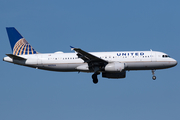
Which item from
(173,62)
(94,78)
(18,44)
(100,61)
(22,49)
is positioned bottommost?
(94,78)

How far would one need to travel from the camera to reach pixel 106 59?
1857 inches

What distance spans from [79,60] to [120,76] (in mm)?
6498

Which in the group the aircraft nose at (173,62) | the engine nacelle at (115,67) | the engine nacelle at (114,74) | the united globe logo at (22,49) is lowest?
the engine nacelle at (114,74)

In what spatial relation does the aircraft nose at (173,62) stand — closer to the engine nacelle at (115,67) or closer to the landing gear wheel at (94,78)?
the engine nacelle at (115,67)

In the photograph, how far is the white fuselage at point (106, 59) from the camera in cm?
4653

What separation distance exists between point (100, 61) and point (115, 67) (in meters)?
2.31

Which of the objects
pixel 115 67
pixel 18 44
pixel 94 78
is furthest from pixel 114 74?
pixel 18 44

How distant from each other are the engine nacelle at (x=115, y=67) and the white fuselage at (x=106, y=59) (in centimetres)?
117

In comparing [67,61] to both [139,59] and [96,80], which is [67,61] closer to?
[96,80]

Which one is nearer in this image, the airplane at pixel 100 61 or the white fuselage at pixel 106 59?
the airplane at pixel 100 61

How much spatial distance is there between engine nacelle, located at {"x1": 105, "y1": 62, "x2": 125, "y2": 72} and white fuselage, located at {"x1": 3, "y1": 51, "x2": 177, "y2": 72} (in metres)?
1.17

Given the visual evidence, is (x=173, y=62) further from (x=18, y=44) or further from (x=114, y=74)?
(x=18, y=44)

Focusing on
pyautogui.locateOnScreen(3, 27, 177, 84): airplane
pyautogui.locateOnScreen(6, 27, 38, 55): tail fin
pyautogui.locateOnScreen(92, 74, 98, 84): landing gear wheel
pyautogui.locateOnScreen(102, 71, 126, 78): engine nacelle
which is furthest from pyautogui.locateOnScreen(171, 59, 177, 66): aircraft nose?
pyautogui.locateOnScreen(6, 27, 38, 55): tail fin

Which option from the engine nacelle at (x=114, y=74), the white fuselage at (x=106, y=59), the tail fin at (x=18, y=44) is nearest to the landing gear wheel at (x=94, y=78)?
the white fuselage at (x=106, y=59)
